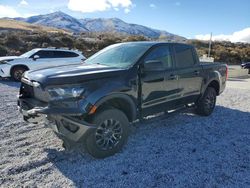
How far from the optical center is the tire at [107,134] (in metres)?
Result: 4.54

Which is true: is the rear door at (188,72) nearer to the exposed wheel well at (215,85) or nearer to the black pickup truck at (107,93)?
the black pickup truck at (107,93)

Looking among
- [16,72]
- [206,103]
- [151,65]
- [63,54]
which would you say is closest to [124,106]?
[151,65]

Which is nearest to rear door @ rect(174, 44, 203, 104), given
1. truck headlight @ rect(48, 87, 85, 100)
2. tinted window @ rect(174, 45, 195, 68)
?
tinted window @ rect(174, 45, 195, 68)

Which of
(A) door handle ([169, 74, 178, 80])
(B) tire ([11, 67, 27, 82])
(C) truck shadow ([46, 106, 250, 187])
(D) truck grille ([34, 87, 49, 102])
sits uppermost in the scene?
(A) door handle ([169, 74, 178, 80])

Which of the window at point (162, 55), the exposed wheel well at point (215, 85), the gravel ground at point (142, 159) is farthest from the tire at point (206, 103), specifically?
the window at point (162, 55)

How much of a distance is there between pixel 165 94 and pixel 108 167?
2.05m

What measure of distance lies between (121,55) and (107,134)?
170 cm

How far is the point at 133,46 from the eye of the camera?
5.93 m

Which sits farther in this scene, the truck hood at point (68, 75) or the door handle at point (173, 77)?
the door handle at point (173, 77)

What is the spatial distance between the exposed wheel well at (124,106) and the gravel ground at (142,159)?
1.93 ft

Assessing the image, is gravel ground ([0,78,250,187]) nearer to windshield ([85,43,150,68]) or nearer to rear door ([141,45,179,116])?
rear door ([141,45,179,116])

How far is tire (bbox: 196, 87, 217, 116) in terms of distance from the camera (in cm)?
728

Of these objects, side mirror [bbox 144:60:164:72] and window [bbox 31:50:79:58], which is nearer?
side mirror [bbox 144:60:164:72]

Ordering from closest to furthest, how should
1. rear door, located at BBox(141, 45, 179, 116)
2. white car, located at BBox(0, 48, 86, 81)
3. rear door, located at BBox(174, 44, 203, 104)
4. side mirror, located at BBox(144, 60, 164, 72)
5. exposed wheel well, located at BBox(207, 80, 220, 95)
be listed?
side mirror, located at BBox(144, 60, 164, 72), rear door, located at BBox(141, 45, 179, 116), rear door, located at BBox(174, 44, 203, 104), exposed wheel well, located at BBox(207, 80, 220, 95), white car, located at BBox(0, 48, 86, 81)
